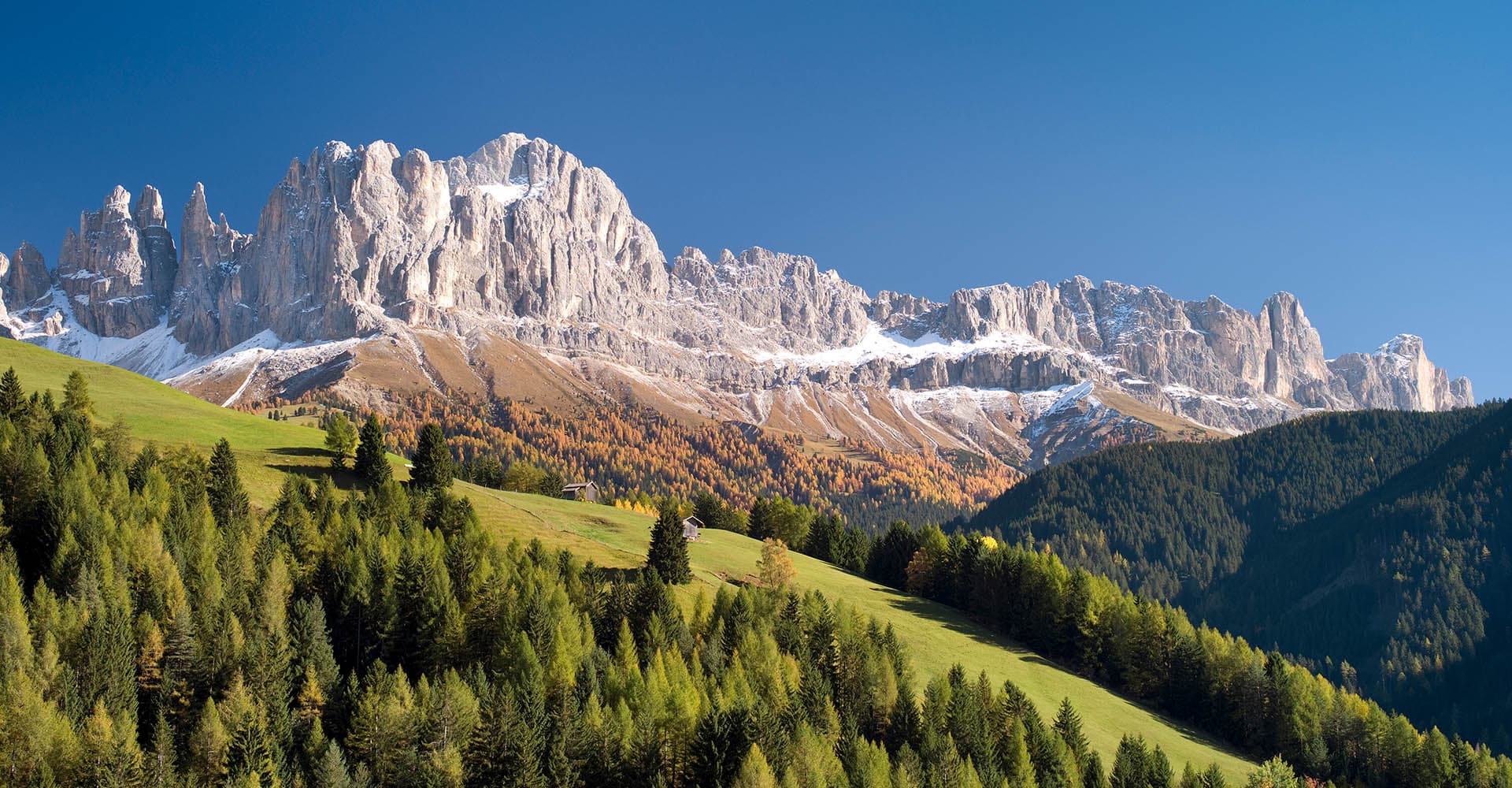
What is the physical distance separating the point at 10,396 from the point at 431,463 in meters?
34.2

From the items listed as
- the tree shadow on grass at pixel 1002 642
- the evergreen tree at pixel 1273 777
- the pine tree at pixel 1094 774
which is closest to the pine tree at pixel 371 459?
the tree shadow on grass at pixel 1002 642

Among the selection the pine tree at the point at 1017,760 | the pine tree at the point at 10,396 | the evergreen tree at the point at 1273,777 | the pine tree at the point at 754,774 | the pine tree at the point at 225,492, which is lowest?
the evergreen tree at the point at 1273,777

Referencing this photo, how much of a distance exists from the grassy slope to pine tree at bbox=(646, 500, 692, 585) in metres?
Answer: 5.09

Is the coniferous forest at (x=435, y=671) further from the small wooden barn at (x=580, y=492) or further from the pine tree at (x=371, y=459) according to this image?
the small wooden barn at (x=580, y=492)

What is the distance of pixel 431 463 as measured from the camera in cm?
9512

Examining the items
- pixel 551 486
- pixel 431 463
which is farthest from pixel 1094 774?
pixel 551 486

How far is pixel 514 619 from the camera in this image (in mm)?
63500

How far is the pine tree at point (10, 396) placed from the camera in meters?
81.6

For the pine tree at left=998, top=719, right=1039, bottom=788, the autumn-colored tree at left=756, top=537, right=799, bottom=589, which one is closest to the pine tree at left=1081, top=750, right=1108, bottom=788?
the pine tree at left=998, top=719, right=1039, bottom=788

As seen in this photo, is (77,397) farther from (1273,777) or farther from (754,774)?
(1273,777)

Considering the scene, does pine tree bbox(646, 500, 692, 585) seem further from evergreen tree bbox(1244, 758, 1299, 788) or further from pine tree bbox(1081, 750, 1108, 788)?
evergreen tree bbox(1244, 758, 1299, 788)

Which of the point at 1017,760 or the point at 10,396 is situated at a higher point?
the point at 10,396

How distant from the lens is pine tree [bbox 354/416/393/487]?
95750mm

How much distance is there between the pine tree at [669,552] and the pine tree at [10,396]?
176 feet
